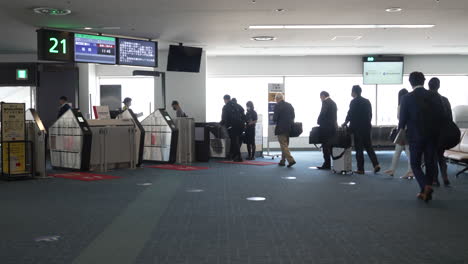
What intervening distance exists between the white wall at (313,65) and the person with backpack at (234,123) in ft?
14.3

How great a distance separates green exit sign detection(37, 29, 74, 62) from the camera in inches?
386

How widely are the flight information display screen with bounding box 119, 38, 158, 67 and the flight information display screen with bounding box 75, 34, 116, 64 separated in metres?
0.22

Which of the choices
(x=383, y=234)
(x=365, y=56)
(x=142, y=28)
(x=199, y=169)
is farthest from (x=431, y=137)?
(x=365, y=56)

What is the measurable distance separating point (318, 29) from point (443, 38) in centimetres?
389

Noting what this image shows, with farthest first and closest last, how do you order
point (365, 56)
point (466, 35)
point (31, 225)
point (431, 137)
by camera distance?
point (365, 56) < point (466, 35) < point (431, 137) < point (31, 225)

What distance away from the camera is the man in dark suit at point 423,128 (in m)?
5.99

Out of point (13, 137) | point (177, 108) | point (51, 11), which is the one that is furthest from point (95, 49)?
point (177, 108)

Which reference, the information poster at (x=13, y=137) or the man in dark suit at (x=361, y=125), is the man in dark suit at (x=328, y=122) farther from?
the information poster at (x=13, y=137)

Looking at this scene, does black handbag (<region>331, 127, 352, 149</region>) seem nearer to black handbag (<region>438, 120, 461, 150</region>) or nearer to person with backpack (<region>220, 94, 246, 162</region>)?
black handbag (<region>438, 120, 461, 150</region>)

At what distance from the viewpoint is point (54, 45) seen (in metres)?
9.94

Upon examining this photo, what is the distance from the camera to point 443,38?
1286 cm

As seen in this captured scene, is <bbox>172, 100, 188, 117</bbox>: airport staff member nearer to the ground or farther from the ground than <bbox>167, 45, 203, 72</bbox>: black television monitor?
nearer to the ground

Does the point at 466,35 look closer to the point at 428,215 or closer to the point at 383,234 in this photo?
the point at 428,215

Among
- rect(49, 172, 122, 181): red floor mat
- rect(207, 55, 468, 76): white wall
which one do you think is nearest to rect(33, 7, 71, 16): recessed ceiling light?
rect(49, 172, 122, 181): red floor mat
